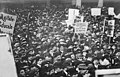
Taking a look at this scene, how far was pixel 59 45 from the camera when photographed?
3.48 metres

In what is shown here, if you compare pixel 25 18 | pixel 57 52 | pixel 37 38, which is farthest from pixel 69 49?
pixel 25 18

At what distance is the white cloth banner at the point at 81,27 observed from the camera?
11.5 feet

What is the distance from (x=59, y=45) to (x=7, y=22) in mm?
656

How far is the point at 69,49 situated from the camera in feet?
11.5

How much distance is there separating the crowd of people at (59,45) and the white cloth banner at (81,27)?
0.04 metres

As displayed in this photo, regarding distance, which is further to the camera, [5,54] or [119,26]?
[119,26]

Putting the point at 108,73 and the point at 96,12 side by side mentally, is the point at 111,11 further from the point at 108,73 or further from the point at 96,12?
the point at 108,73

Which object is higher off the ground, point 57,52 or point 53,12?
point 53,12

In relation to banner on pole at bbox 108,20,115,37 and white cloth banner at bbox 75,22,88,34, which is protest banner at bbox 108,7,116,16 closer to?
banner on pole at bbox 108,20,115,37

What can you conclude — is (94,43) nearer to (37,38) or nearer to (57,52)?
(57,52)

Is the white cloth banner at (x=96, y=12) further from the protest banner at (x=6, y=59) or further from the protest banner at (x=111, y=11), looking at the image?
the protest banner at (x=6, y=59)

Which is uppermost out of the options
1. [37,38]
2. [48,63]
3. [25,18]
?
[25,18]

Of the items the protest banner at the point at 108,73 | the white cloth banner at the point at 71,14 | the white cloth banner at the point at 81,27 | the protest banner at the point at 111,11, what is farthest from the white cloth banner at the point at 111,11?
the protest banner at the point at 108,73

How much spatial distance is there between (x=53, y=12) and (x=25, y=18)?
0.33m
